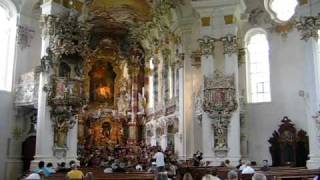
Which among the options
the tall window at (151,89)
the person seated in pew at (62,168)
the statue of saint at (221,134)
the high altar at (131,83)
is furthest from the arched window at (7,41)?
the tall window at (151,89)

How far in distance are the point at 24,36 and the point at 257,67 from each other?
36.1 ft

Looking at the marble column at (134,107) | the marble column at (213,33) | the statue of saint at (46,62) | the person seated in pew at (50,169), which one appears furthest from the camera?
the marble column at (134,107)

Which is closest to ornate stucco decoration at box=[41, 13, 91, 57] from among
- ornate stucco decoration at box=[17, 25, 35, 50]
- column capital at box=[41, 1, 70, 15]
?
column capital at box=[41, 1, 70, 15]

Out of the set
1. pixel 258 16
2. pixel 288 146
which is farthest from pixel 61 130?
pixel 258 16

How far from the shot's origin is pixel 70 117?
15.6 m

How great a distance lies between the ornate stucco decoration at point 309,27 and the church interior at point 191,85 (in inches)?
1.4

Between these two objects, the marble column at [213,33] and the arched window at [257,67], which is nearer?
A: the marble column at [213,33]

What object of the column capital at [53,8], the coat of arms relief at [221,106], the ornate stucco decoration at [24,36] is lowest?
the coat of arms relief at [221,106]

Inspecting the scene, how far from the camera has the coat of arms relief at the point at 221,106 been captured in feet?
53.5

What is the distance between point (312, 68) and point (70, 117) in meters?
9.23

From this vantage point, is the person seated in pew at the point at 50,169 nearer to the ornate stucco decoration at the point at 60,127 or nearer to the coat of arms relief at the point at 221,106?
the ornate stucco decoration at the point at 60,127

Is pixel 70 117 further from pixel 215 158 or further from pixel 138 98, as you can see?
pixel 138 98

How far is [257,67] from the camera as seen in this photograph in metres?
19.9

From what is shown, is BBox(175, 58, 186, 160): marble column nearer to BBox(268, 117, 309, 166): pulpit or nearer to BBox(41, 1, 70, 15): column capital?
BBox(268, 117, 309, 166): pulpit
